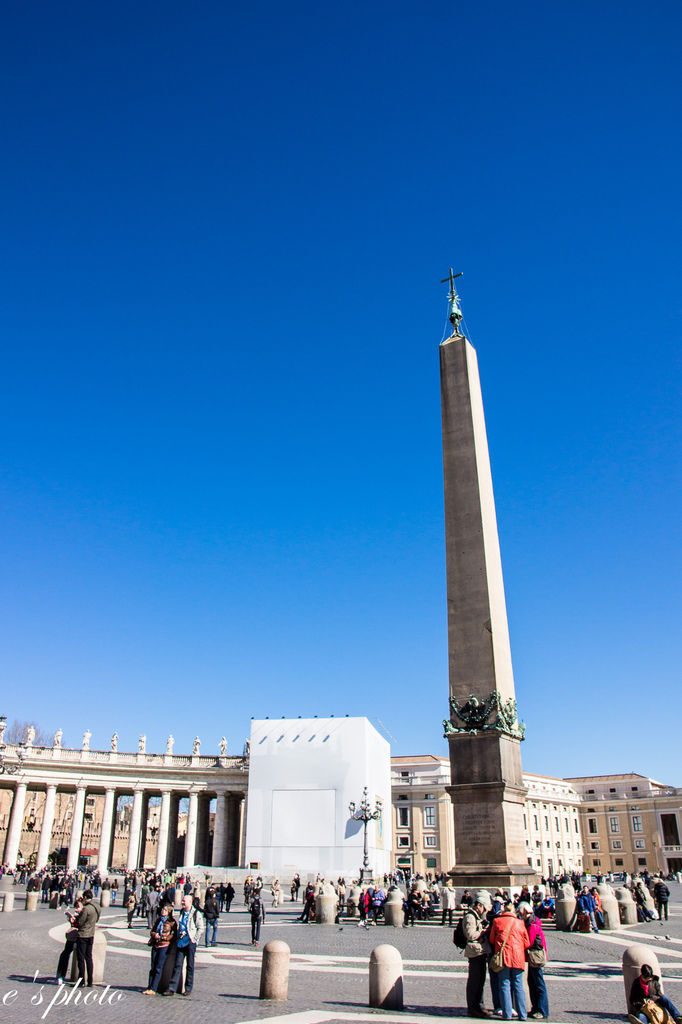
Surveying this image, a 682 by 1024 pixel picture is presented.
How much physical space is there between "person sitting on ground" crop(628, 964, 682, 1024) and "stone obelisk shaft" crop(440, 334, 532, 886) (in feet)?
35.6

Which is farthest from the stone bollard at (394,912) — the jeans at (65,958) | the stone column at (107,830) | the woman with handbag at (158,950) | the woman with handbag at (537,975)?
the stone column at (107,830)

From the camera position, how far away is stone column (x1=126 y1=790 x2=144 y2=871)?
5600 cm

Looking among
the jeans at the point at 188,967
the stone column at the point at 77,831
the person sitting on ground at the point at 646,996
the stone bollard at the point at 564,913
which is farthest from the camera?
the stone column at the point at 77,831

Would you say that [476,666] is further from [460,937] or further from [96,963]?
[96,963]

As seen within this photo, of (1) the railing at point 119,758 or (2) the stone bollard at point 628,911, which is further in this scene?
(1) the railing at point 119,758

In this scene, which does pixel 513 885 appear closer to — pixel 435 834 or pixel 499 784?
pixel 499 784

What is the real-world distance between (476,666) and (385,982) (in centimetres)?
1018

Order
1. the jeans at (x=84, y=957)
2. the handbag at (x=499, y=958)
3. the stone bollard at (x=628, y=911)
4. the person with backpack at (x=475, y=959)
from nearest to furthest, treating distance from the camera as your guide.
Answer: the handbag at (x=499, y=958) < the person with backpack at (x=475, y=959) < the jeans at (x=84, y=957) < the stone bollard at (x=628, y=911)

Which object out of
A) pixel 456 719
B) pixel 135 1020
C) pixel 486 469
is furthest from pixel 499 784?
pixel 135 1020

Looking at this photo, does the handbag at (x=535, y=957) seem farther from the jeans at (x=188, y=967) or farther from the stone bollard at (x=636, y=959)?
the jeans at (x=188, y=967)

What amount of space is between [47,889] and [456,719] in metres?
24.4

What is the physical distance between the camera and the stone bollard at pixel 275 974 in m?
9.22

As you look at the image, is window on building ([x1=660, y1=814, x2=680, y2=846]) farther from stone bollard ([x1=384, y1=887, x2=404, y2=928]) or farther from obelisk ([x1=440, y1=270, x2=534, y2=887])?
obelisk ([x1=440, y1=270, x2=534, y2=887])

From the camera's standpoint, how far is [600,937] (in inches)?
672
